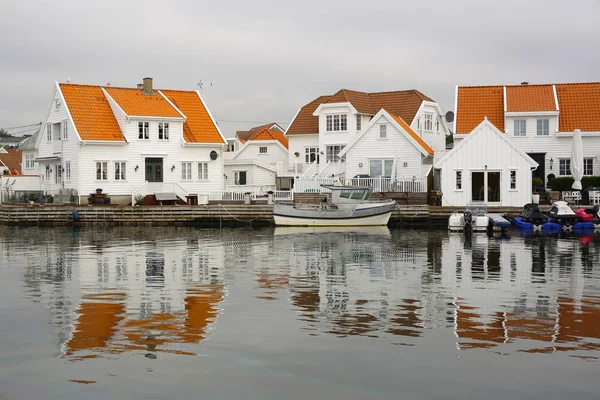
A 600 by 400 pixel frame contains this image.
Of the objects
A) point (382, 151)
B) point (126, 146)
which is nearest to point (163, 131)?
point (126, 146)

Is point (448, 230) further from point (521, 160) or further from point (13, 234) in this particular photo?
point (13, 234)

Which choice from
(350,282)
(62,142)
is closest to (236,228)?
(62,142)

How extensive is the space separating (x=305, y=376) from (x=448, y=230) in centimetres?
3247

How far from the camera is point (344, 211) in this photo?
45.8 meters

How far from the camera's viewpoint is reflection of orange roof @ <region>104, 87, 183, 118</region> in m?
54.7

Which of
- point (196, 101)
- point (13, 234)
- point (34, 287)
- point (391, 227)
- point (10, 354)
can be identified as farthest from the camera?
point (196, 101)

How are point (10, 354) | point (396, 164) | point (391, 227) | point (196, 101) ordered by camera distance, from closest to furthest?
1. point (10, 354)
2. point (391, 227)
3. point (396, 164)
4. point (196, 101)

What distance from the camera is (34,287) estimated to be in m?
21.4

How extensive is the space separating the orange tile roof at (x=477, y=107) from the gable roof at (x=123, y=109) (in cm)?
1756

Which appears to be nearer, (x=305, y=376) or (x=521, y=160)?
(x=305, y=376)

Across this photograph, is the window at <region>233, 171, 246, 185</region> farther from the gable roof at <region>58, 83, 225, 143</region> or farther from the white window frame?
the white window frame

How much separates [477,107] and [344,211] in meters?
16.9

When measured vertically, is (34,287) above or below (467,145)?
below

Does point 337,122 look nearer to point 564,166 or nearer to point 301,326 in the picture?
point 564,166
